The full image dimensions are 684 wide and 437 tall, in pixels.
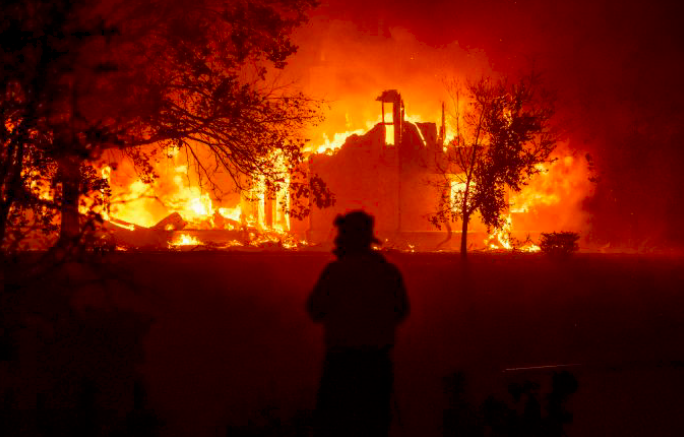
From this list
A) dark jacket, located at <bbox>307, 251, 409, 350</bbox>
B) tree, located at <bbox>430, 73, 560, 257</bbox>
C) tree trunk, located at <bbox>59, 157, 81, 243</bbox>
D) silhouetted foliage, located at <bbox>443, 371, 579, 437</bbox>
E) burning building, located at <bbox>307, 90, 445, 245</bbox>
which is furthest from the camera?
burning building, located at <bbox>307, 90, 445, 245</bbox>

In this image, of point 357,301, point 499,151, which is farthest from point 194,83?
point 499,151

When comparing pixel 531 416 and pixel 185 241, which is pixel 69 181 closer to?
pixel 531 416

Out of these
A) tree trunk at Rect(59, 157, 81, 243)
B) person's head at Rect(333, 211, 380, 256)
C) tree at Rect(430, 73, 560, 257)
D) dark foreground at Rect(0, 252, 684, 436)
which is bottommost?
dark foreground at Rect(0, 252, 684, 436)

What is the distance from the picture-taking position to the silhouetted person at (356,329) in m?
4.08

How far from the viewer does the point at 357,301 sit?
407 centimetres

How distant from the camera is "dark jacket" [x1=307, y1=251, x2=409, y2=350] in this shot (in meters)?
4.07

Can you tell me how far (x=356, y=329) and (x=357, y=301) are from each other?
0.63 ft

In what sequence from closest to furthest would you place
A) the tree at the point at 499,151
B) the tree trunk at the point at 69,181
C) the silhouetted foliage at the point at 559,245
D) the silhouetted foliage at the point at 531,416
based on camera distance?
the silhouetted foliage at the point at 531,416, the tree trunk at the point at 69,181, the tree at the point at 499,151, the silhouetted foliage at the point at 559,245

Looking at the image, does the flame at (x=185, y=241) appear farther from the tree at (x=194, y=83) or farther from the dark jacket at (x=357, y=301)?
the dark jacket at (x=357, y=301)

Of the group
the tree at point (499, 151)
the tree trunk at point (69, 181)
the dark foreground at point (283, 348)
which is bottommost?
the dark foreground at point (283, 348)

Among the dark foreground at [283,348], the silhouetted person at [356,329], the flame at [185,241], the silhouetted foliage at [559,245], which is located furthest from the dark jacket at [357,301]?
the flame at [185,241]

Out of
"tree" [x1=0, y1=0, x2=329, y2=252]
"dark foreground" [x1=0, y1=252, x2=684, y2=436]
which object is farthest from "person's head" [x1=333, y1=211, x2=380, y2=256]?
"tree" [x1=0, y1=0, x2=329, y2=252]

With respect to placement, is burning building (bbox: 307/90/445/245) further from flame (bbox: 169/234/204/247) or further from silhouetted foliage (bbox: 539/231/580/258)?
silhouetted foliage (bbox: 539/231/580/258)

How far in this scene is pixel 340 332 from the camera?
4.12 metres
